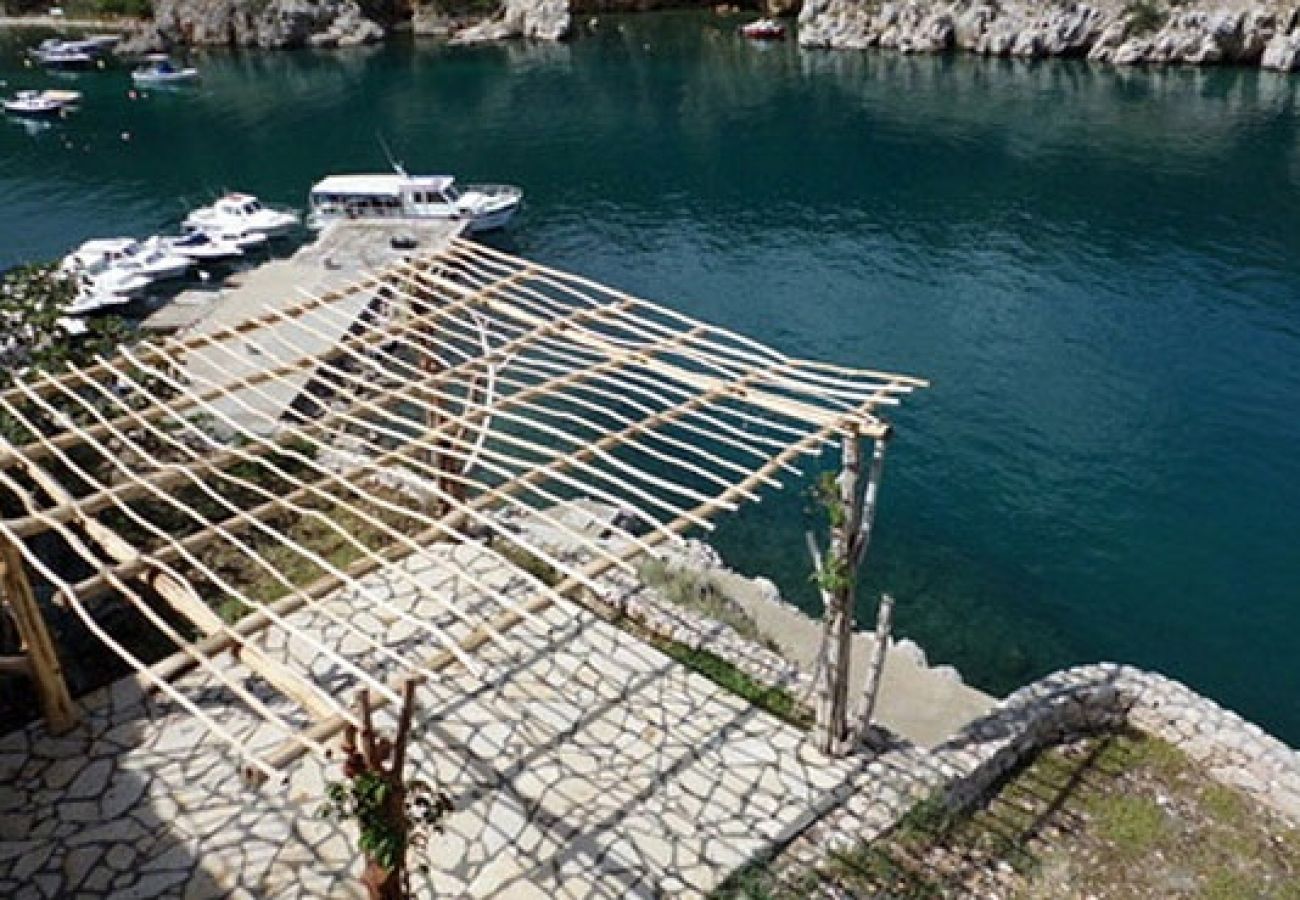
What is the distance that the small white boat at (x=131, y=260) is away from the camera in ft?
111

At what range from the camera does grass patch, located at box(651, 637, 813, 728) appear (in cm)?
1272

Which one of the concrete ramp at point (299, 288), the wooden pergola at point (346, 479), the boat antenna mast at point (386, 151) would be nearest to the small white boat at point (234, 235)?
the concrete ramp at point (299, 288)

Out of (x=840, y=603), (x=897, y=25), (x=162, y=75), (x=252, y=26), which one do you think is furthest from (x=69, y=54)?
(x=840, y=603)

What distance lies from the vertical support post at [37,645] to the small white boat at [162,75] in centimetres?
6080

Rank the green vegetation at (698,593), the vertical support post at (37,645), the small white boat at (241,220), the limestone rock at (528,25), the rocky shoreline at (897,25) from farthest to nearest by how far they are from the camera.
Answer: the limestone rock at (528,25) → the rocky shoreline at (897,25) → the small white boat at (241,220) → the green vegetation at (698,593) → the vertical support post at (37,645)

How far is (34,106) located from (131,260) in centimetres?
3087

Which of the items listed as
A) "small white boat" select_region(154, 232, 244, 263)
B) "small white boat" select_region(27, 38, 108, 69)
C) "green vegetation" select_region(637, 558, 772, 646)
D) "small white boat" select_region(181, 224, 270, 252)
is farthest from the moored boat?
"green vegetation" select_region(637, 558, 772, 646)

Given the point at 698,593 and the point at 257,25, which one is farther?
the point at 257,25

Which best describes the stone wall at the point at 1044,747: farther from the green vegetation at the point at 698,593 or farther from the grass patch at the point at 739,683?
the green vegetation at the point at 698,593

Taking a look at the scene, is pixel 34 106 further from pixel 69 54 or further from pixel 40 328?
pixel 40 328

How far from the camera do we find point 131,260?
3419cm

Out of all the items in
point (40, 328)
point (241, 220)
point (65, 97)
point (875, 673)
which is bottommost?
point (241, 220)

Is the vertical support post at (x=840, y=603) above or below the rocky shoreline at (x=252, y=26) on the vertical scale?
below

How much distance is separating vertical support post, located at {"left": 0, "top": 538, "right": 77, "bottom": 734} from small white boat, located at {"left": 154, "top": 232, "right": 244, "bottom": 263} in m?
26.1
